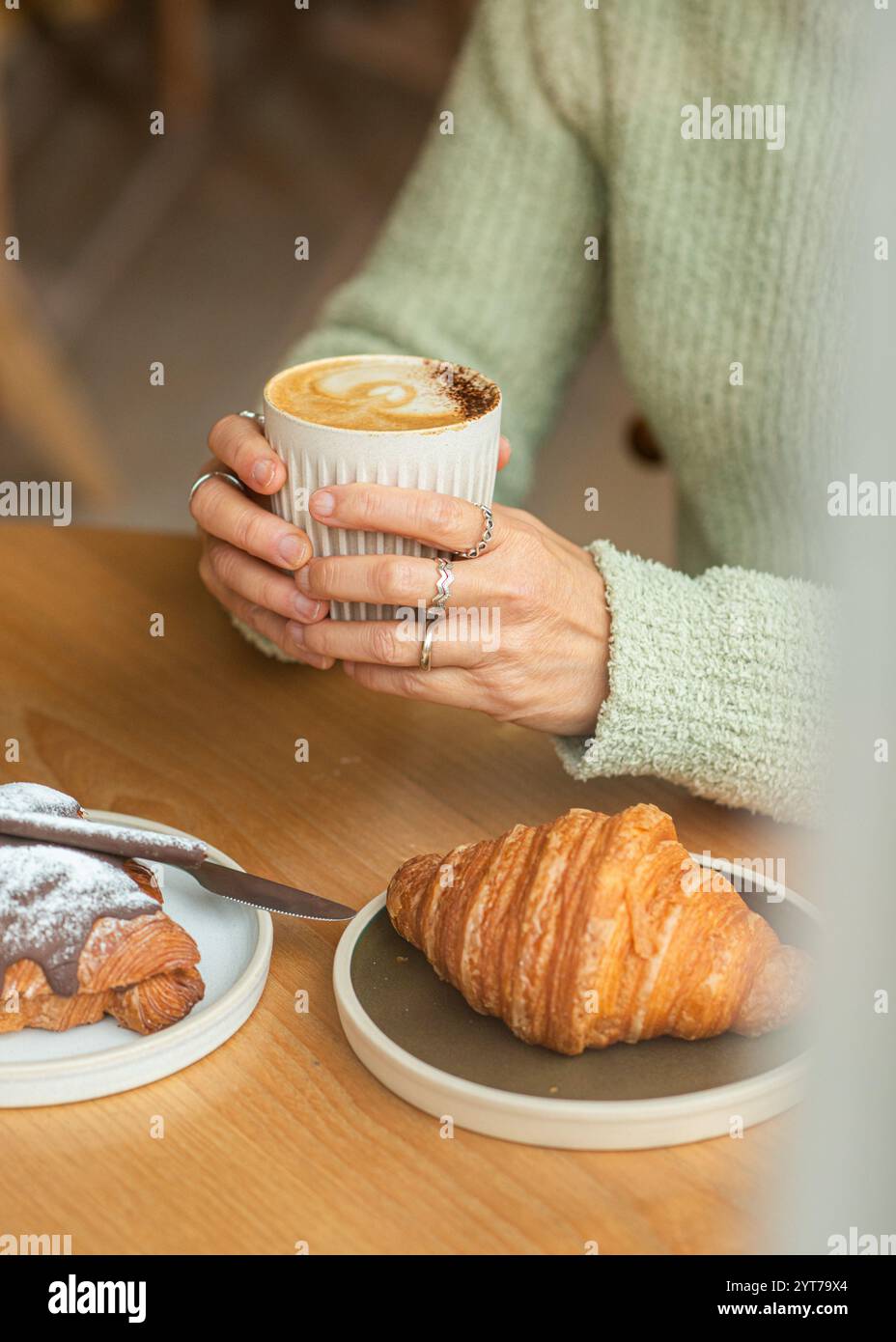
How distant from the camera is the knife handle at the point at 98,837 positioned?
605mm

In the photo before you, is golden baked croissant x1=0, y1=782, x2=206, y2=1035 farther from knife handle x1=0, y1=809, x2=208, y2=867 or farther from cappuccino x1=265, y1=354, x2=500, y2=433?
cappuccino x1=265, y1=354, x2=500, y2=433

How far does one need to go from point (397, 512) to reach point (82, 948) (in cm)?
25

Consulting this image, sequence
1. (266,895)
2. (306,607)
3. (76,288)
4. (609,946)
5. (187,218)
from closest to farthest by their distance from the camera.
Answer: (609,946) → (266,895) → (306,607) → (76,288) → (187,218)

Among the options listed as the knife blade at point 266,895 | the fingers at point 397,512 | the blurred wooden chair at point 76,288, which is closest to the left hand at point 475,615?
the fingers at point 397,512

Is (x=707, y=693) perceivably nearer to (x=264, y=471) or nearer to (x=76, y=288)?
(x=264, y=471)

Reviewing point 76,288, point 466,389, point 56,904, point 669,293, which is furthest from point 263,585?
point 76,288

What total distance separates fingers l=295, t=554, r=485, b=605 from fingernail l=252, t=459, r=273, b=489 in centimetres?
5

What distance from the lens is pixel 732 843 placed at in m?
0.78

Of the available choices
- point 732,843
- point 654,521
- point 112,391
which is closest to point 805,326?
point 732,843

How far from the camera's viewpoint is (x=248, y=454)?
29.0 inches

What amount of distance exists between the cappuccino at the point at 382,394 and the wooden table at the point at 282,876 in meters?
0.22

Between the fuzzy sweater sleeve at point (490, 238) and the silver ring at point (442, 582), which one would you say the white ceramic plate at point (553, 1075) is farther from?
the fuzzy sweater sleeve at point (490, 238)

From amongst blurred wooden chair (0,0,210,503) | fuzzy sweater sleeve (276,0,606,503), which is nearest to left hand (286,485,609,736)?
fuzzy sweater sleeve (276,0,606,503)
